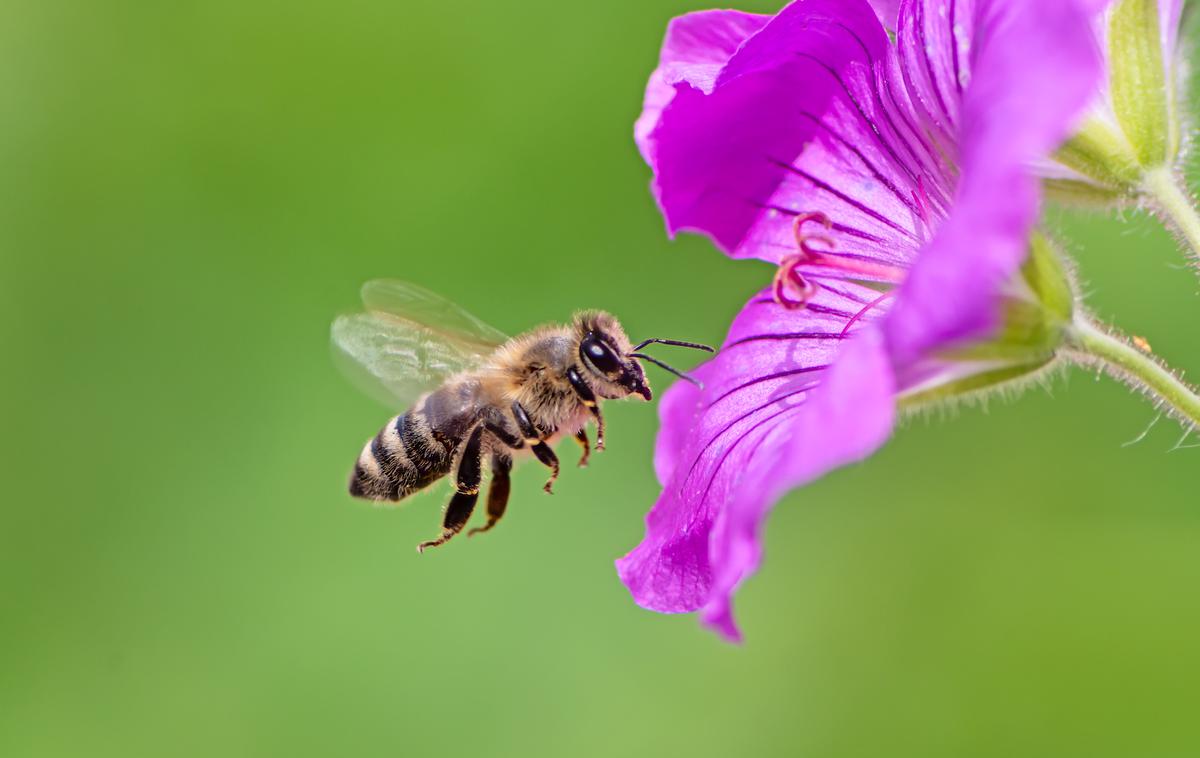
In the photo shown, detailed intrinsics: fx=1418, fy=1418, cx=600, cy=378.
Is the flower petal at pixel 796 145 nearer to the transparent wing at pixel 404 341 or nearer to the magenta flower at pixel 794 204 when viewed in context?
the magenta flower at pixel 794 204

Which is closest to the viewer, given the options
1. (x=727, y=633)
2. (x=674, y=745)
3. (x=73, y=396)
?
(x=727, y=633)

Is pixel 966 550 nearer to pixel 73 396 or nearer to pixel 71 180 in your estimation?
pixel 73 396

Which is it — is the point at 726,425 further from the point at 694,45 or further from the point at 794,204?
the point at 694,45

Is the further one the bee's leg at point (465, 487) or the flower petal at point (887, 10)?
the bee's leg at point (465, 487)

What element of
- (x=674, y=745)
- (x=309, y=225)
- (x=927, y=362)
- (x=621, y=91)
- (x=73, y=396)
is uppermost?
(x=621, y=91)

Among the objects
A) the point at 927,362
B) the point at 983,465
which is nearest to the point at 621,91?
the point at 983,465

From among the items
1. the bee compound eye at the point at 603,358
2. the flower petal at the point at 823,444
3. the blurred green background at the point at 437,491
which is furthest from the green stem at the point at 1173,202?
the blurred green background at the point at 437,491

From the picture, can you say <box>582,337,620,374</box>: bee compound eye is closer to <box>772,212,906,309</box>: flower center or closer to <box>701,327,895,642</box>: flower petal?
<box>772,212,906,309</box>: flower center
